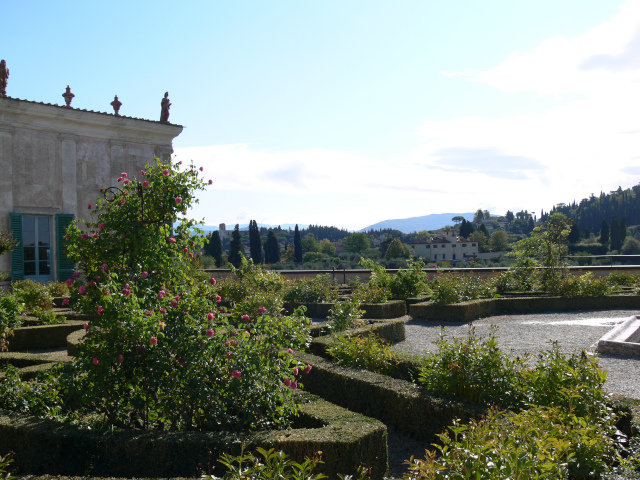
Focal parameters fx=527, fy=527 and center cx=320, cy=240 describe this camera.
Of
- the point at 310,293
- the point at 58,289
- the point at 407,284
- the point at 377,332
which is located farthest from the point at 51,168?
the point at 377,332

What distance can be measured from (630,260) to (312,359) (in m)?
31.2

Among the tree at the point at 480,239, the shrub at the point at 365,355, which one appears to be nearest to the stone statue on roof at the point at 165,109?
the shrub at the point at 365,355

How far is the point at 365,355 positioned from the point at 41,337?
6.21 meters

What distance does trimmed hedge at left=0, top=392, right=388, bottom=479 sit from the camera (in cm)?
340

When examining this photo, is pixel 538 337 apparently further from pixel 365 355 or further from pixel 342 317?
pixel 365 355

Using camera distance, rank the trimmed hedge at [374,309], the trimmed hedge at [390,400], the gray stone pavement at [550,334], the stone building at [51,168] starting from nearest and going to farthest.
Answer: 1. the trimmed hedge at [390,400]
2. the gray stone pavement at [550,334]
3. the trimmed hedge at [374,309]
4. the stone building at [51,168]

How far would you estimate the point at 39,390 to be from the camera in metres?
4.38

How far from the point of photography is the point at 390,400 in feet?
16.3

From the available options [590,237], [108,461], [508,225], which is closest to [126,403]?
[108,461]

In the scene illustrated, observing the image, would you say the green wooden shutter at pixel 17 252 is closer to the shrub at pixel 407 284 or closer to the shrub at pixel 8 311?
the shrub at pixel 8 311

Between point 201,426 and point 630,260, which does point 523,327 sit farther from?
point 630,260

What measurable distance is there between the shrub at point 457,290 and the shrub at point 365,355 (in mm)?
6483

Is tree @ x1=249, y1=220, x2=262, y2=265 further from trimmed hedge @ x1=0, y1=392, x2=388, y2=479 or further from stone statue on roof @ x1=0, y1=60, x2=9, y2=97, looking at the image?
trimmed hedge @ x1=0, y1=392, x2=388, y2=479

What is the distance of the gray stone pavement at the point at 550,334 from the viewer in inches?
265
